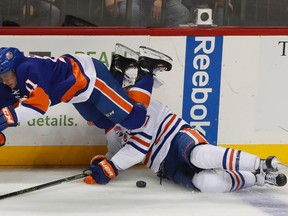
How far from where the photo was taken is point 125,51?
3186 mm

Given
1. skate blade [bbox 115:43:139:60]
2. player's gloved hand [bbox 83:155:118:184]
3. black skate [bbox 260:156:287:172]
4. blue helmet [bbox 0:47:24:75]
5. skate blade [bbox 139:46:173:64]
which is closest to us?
blue helmet [bbox 0:47:24:75]

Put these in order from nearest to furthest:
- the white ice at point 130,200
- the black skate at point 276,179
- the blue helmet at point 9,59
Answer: the white ice at point 130,200
the blue helmet at point 9,59
the black skate at point 276,179

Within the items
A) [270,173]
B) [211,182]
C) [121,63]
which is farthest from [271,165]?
[121,63]

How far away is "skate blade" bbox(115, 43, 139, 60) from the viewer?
10.4 feet

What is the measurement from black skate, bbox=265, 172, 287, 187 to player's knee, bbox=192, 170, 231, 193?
0.20 m

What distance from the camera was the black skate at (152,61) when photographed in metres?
2.96

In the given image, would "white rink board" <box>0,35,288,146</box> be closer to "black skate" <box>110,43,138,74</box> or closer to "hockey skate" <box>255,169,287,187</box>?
"black skate" <box>110,43,138,74</box>

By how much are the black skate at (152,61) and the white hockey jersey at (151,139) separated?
17cm

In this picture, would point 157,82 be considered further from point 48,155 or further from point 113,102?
point 48,155

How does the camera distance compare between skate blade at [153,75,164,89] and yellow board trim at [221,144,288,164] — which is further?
yellow board trim at [221,144,288,164]

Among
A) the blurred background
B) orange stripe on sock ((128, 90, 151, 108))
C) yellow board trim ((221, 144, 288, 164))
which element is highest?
the blurred background

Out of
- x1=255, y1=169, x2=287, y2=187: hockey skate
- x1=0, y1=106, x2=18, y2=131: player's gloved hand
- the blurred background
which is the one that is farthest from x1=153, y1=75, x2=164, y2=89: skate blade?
x1=0, y1=106, x2=18, y2=131: player's gloved hand

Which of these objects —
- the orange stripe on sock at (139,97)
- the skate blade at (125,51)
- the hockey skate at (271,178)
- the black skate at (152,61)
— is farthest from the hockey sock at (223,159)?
the skate blade at (125,51)

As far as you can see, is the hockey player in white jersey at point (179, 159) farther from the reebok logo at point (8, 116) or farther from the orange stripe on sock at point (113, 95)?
the reebok logo at point (8, 116)
